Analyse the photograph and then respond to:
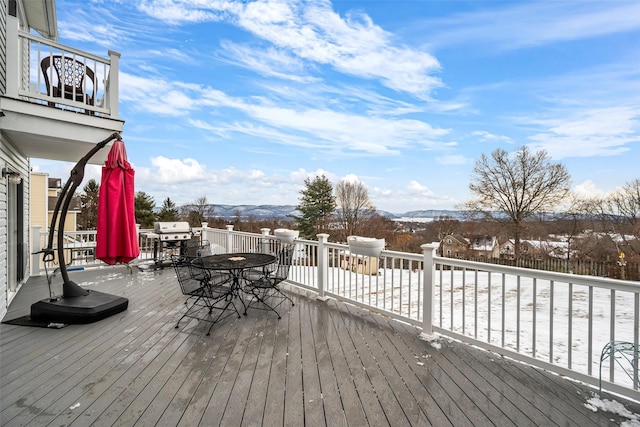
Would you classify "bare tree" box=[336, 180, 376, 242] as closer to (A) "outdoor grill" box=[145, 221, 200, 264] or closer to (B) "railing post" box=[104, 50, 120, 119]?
(A) "outdoor grill" box=[145, 221, 200, 264]

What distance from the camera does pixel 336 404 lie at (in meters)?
2.13

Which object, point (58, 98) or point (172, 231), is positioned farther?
point (172, 231)

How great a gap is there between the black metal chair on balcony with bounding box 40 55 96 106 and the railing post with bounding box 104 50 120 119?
25 cm

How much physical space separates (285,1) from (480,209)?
784 inches

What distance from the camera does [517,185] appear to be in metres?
21.0

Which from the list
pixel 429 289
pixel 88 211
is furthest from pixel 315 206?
pixel 429 289

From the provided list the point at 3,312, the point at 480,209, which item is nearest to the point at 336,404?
the point at 3,312

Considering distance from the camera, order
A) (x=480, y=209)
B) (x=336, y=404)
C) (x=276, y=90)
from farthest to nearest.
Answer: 1. (x=480, y=209)
2. (x=276, y=90)
3. (x=336, y=404)

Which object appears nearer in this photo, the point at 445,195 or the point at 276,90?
the point at 276,90

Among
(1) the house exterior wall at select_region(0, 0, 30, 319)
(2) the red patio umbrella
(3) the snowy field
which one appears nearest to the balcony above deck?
(1) the house exterior wall at select_region(0, 0, 30, 319)

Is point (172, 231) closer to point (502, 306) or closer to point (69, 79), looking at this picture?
point (69, 79)

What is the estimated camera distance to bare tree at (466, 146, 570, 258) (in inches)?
Answer: 791

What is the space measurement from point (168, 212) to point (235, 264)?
72.5 feet

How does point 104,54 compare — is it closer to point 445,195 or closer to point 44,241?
point 44,241
